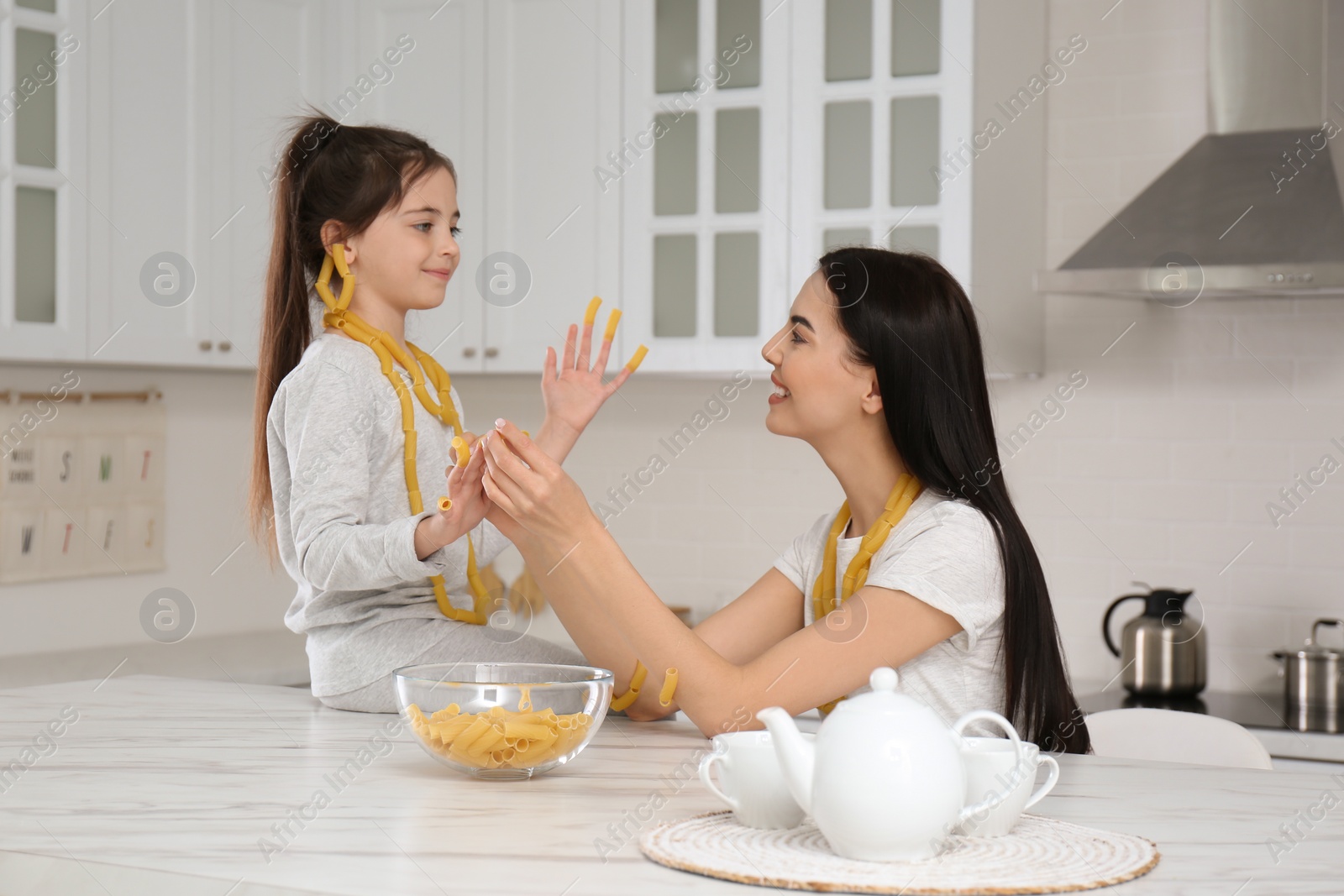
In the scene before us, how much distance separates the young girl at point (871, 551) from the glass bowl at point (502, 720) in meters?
0.21

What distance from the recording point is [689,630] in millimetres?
1617

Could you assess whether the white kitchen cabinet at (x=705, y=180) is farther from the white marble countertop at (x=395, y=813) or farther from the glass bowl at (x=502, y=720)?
the glass bowl at (x=502, y=720)

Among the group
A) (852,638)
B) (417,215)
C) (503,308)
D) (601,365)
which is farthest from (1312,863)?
(503,308)

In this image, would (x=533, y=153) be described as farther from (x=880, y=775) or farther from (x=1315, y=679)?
(x=880, y=775)

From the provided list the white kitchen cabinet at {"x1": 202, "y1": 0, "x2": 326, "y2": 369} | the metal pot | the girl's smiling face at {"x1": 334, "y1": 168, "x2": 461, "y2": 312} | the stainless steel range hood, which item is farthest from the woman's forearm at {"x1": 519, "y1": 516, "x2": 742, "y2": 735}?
the white kitchen cabinet at {"x1": 202, "y1": 0, "x2": 326, "y2": 369}

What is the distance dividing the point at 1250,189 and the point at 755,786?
6.98 ft

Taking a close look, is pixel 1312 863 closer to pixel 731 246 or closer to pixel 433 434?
pixel 433 434

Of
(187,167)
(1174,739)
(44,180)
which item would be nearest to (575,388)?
(1174,739)

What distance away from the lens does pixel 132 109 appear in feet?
10.1

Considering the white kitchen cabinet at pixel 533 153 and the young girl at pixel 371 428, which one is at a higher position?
the white kitchen cabinet at pixel 533 153

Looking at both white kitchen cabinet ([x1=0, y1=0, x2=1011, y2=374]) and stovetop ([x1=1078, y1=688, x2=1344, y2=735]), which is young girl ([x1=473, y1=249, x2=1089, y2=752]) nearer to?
stovetop ([x1=1078, y1=688, x2=1344, y2=735])

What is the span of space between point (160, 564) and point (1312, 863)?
300cm

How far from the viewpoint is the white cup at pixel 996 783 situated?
111 centimetres

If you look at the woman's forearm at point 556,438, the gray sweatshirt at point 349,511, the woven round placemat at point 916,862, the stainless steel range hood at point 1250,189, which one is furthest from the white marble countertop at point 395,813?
the stainless steel range hood at point 1250,189
